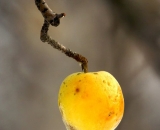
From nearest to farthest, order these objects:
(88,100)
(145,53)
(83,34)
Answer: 1. (88,100)
2. (83,34)
3. (145,53)

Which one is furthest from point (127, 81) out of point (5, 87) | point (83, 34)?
point (5, 87)

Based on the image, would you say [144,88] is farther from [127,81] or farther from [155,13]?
[155,13]

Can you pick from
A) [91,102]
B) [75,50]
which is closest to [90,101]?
[91,102]

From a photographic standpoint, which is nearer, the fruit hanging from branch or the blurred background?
the fruit hanging from branch

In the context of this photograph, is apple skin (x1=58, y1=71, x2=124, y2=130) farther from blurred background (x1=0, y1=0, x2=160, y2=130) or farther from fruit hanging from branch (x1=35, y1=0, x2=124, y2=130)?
blurred background (x1=0, y1=0, x2=160, y2=130)

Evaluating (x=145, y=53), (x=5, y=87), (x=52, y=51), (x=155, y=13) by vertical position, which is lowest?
(x=5, y=87)

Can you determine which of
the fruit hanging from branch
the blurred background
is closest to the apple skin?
the fruit hanging from branch
